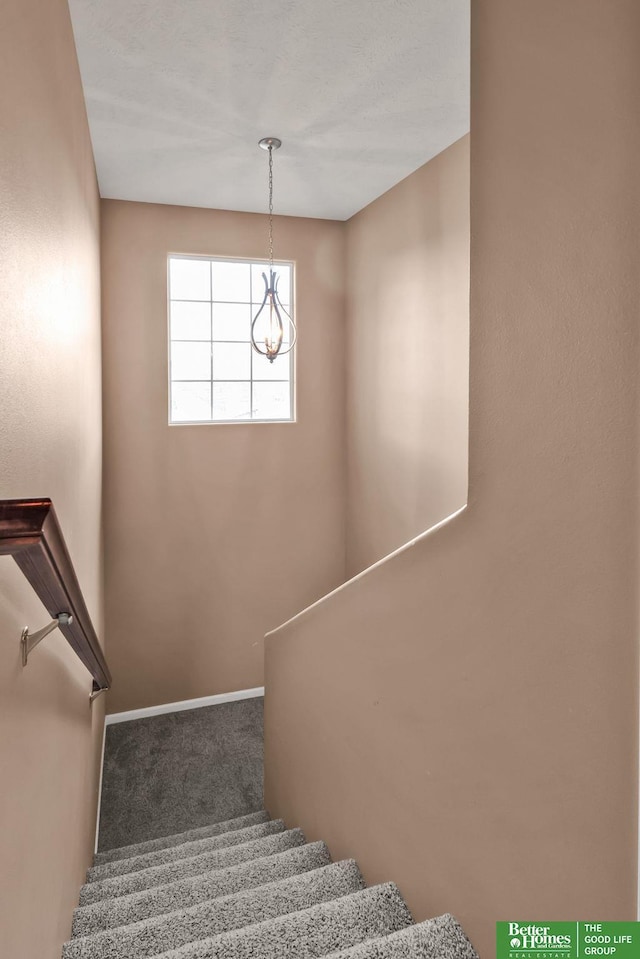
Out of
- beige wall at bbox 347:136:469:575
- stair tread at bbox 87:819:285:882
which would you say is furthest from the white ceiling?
stair tread at bbox 87:819:285:882

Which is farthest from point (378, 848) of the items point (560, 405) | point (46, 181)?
point (46, 181)

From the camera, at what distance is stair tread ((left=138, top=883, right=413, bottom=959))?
1.50 m

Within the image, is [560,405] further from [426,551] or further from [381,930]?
[381,930]

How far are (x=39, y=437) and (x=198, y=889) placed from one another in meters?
1.40

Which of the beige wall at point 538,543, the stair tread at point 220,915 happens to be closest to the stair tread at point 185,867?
the stair tread at point 220,915

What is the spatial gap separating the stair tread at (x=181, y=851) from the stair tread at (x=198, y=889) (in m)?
0.41

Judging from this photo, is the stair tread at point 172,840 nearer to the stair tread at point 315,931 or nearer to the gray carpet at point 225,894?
the gray carpet at point 225,894

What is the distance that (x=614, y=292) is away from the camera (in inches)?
42.4

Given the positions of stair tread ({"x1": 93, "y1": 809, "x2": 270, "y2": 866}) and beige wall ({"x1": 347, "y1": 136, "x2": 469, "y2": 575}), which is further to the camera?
beige wall ({"x1": 347, "y1": 136, "x2": 469, "y2": 575})

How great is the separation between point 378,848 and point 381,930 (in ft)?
0.88

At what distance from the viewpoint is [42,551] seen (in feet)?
2.95

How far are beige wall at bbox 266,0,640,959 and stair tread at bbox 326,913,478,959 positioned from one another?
38 mm

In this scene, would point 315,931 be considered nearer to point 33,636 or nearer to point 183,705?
point 33,636

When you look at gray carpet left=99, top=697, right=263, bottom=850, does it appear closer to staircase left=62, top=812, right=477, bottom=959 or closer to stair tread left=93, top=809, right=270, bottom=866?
stair tread left=93, top=809, right=270, bottom=866
